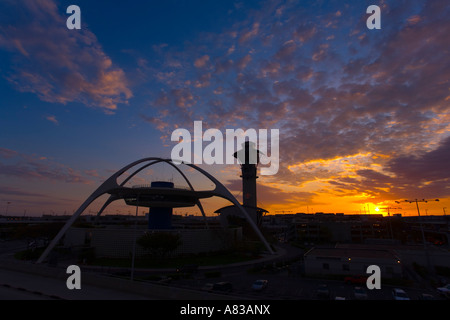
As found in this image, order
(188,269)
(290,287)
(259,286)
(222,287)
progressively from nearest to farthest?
(222,287)
(259,286)
(290,287)
(188,269)

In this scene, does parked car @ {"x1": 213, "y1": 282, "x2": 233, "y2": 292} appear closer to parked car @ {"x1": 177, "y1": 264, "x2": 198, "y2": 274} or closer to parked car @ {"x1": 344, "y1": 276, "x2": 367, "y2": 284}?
parked car @ {"x1": 177, "y1": 264, "x2": 198, "y2": 274}

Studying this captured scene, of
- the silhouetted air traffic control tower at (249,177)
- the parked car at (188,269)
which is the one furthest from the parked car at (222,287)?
the silhouetted air traffic control tower at (249,177)

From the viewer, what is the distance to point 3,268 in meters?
29.4

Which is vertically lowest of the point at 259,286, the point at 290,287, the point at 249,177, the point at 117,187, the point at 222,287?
the point at 290,287

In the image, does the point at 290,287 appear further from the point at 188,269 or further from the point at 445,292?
the point at 188,269

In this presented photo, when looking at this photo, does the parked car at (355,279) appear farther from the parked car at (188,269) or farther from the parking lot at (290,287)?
the parked car at (188,269)

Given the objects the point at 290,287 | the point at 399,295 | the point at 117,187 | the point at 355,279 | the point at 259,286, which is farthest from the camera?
the point at 117,187

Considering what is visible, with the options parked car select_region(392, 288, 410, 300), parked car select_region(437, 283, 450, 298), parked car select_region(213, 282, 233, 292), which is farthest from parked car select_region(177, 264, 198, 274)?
parked car select_region(437, 283, 450, 298)

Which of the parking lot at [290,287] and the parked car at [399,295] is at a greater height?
the parked car at [399,295]

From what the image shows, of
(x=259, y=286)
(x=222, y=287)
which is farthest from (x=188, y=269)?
(x=259, y=286)
